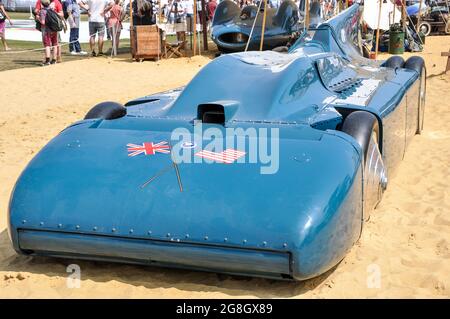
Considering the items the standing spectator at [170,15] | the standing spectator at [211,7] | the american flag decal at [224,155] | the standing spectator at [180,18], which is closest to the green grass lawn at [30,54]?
the standing spectator at [180,18]

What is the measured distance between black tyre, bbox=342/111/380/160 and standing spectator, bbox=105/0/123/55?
498 inches

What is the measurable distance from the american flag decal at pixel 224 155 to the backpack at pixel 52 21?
1166cm

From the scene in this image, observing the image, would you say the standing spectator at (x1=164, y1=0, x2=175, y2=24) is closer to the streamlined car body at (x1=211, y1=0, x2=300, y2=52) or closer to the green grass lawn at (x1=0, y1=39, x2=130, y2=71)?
the green grass lawn at (x1=0, y1=39, x2=130, y2=71)

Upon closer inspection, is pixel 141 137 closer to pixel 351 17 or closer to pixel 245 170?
pixel 245 170

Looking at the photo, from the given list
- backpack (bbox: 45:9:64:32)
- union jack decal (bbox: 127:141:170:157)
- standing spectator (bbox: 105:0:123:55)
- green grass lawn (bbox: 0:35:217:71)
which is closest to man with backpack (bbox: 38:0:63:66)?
backpack (bbox: 45:9:64:32)

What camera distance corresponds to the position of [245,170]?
14.0 feet

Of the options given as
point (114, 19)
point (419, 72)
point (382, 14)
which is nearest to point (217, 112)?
point (419, 72)

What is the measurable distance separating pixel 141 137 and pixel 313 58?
1.92 metres

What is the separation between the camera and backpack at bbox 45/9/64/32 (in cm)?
1512

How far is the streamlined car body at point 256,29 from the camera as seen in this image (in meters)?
16.3

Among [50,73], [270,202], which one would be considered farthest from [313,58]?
[50,73]

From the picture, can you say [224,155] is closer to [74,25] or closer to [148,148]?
[148,148]

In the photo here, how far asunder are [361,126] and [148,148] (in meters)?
1.52

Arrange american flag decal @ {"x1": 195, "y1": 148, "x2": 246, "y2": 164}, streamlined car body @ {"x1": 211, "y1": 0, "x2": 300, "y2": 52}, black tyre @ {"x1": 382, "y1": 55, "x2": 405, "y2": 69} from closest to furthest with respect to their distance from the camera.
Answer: american flag decal @ {"x1": 195, "y1": 148, "x2": 246, "y2": 164} < black tyre @ {"x1": 382, "y1": 55, "x2": 405, "y2": 69} < streamlined car body @ {"x1": 211, "y1": 0, "x2": 300, "y2": 52}
